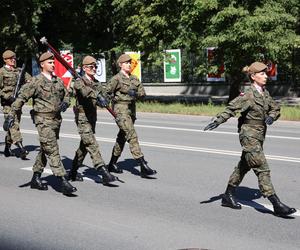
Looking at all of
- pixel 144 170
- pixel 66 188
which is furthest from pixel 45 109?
pixel 144 170

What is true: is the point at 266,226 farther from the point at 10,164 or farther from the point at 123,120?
the point at 10,164

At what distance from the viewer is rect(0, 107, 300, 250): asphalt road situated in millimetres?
5496

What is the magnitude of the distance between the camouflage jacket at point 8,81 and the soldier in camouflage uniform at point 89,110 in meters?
3.01

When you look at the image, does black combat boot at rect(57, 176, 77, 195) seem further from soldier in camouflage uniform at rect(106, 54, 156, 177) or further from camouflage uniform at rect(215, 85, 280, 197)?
camouflage uniform at rect(215, 85, 280, 197)

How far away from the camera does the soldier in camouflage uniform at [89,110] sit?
310 inches

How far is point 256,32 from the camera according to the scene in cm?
1861

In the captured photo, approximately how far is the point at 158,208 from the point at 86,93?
6.58 feet

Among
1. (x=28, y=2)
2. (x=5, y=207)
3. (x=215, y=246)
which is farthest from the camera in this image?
(x=28, y=2)

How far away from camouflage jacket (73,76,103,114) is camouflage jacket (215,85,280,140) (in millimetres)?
2143

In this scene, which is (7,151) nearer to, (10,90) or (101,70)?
(10,90)

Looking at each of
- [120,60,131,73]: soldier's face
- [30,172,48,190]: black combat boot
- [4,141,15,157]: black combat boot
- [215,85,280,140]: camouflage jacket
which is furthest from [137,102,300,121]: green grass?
[215,85,280,140]: camouflage jacket

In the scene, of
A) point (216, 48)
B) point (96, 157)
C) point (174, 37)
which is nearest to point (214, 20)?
point (216, 48)

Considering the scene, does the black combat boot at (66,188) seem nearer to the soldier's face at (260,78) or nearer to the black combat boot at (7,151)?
the soldier's face at (260,78)

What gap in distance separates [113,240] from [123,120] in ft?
10.9
